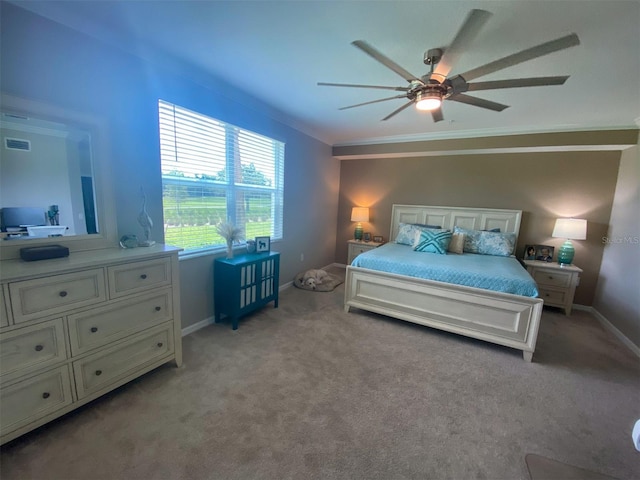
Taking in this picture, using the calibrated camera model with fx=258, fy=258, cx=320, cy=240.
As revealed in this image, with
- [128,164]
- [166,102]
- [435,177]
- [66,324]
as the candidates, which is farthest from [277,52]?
[435,177]

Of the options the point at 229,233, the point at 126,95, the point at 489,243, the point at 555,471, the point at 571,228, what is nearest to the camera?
the point at 555,471

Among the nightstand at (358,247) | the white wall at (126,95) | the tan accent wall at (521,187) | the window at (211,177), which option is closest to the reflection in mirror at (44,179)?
the white wall at (126,95)

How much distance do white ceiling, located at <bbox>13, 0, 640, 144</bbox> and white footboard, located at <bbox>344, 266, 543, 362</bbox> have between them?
75.1 inches

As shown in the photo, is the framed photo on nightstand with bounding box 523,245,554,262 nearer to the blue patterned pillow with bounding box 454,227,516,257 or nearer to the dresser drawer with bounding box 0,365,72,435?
the blue patterned pillow with bounding box 454,227,516,257

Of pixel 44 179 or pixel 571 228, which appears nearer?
pixel 44 179

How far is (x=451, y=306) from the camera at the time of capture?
2.66 meters

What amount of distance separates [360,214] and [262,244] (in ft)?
7.23

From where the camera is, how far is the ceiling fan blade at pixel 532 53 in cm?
121

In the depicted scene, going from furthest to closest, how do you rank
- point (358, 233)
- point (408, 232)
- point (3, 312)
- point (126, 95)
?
point (358, 233), point (408, 232), point (126, 95), point (3, 312)

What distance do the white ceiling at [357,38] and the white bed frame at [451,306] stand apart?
1.90 meters

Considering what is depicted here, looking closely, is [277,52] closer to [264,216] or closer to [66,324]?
[264,216]

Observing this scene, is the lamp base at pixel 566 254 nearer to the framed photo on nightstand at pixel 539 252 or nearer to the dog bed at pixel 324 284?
the framed photo on nightstand at pixel 539 252

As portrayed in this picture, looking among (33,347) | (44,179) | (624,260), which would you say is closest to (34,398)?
(33,347)

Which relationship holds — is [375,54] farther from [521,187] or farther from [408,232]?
[521,187]
